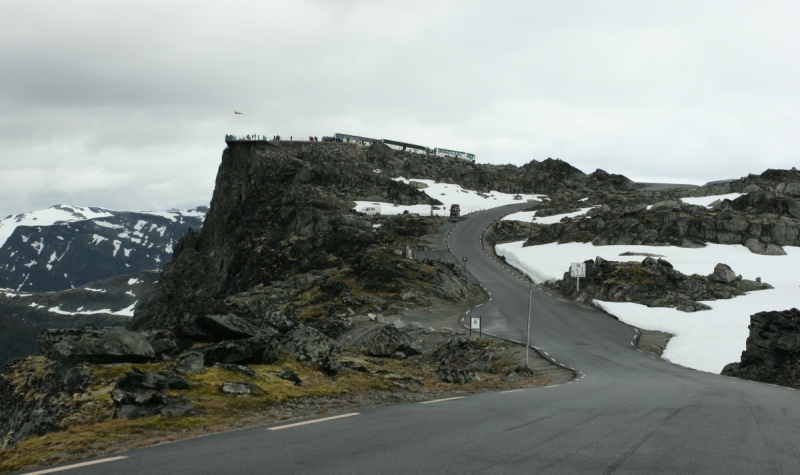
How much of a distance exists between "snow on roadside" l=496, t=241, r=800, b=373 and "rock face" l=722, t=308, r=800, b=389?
3.84 meters

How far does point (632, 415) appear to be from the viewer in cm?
1152

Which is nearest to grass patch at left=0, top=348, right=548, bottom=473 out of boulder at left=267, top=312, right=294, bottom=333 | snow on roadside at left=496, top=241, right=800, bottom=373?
boulder at left=267, top=312, right=294, bottom=333

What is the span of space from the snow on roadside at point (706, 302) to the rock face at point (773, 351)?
3.84 metres

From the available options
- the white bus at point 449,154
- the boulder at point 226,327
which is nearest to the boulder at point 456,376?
the boulder at point 226,327

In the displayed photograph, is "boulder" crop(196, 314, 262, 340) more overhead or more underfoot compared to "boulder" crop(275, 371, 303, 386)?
more overhead

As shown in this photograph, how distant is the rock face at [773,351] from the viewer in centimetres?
2330

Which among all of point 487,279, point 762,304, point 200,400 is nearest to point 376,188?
point 487,279

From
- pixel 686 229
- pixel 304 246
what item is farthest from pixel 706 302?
pixel 304 246

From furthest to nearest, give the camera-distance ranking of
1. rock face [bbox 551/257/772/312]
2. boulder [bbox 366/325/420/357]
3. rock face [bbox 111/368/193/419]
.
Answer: rock face [bbox 551/257/772/312]
boulder [bbox 366/325/420/357]
rock face [bbox 111/368/193/419]

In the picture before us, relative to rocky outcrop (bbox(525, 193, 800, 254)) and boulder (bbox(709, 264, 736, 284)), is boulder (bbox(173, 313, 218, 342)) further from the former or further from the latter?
rocky outcrop (bbox(525, 193, 800, 254))

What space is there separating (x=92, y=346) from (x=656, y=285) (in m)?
46.8

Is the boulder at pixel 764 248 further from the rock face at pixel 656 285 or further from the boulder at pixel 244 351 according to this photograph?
the boulder at pixel 244 351

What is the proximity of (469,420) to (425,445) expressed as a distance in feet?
8.29

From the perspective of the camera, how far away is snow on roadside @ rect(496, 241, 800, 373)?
33875 mm
